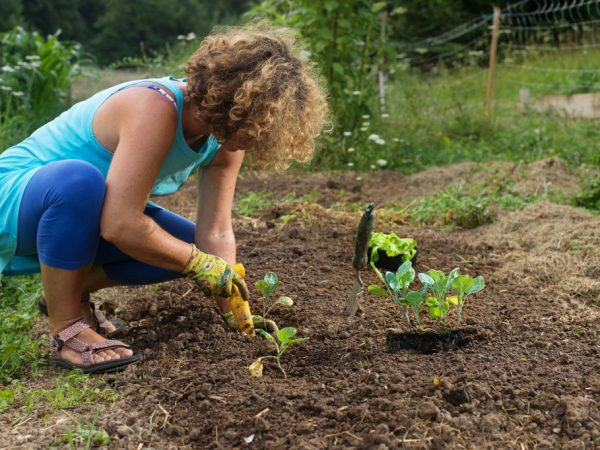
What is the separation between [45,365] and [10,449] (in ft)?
1.94

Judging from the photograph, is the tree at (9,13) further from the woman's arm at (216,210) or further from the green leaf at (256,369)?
the green leaf at (256,369)

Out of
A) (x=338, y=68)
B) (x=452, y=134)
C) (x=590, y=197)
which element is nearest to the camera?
(x=590, y=197)

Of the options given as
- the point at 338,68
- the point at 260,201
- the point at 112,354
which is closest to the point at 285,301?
the point at 112,354

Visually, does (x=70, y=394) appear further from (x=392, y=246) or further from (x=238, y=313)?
(x=392, y=246)

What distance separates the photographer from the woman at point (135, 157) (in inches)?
79.4

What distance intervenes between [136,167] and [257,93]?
15.9 inches

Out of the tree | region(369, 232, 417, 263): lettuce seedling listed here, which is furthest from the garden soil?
the tree

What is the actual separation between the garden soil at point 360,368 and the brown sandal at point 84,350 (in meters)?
0.06

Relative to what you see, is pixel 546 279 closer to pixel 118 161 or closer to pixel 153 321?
pixel 153 321

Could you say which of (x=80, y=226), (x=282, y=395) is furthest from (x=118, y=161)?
(x=282, y=395)

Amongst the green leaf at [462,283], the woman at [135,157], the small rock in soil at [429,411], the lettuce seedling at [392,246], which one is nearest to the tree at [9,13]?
the lettuce seedling at [392,246]

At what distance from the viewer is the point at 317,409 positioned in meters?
Result: 1.89

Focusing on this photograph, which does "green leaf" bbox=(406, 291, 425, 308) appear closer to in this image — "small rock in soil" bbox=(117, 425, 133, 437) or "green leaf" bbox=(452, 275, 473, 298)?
"green leaf" bbox=(452, 275, 473, 298)

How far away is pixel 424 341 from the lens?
7.45 feet
